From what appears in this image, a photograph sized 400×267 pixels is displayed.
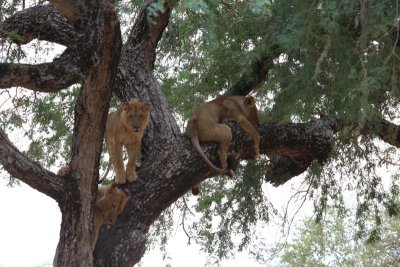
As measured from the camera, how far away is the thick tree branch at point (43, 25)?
795 centimetres

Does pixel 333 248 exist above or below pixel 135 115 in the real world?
above

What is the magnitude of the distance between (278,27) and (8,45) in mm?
2976

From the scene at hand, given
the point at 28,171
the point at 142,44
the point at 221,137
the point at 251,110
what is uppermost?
the point at 142,44

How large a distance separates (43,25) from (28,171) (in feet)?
7.23

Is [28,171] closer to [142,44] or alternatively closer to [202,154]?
[202,154]

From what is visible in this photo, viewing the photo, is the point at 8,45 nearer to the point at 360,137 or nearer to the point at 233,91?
the point at 233,91

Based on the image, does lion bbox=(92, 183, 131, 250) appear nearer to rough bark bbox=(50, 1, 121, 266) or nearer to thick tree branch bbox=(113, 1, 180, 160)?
rough bark bbox=(50, 1, 121, 266)

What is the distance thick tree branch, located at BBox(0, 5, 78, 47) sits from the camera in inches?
313

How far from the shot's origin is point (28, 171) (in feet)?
21.4

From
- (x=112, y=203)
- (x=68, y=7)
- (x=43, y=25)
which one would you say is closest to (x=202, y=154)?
(x=112, y=203)

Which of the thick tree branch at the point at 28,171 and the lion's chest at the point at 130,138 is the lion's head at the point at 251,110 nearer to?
the lion's chest at the point at 130,138

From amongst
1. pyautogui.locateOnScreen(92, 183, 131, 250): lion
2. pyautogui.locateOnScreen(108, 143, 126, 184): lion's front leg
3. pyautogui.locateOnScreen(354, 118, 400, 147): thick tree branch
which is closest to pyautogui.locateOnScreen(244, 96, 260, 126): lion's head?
pyautogui.locateOnScreen(354, 118, 400, 147): thick tree branch

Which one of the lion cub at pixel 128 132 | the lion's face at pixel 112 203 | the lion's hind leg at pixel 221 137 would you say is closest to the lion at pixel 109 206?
the lion's face at pixel 112 203

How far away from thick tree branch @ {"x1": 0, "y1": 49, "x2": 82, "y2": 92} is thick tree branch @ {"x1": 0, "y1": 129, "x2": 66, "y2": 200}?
52cm
